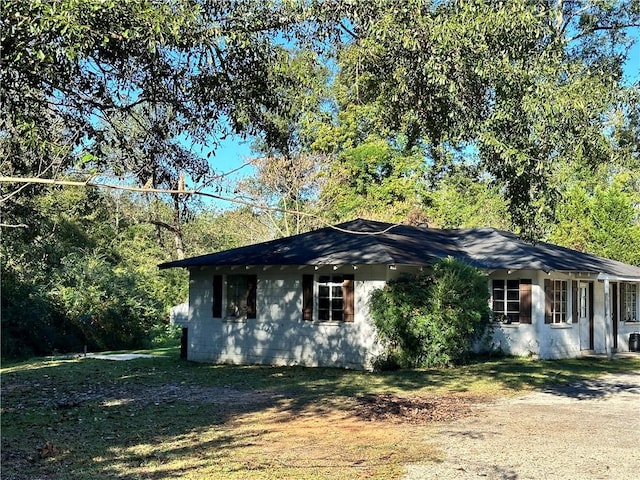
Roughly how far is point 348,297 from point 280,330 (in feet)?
6.86

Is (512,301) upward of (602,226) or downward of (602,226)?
downward

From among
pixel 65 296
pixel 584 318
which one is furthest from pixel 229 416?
pixel 584 318

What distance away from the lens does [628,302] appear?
69.6ft

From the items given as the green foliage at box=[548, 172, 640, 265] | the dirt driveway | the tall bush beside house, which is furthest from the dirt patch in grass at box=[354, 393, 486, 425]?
the green foliage at box=[548, 172, 640, 265]

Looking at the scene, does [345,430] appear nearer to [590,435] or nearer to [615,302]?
[590,435]

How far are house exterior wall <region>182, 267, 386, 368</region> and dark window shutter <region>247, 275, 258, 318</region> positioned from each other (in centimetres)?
13

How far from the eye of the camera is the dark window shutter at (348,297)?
15641 mm

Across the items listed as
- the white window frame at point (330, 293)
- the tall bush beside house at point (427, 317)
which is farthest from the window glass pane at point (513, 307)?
the white window frame at point (330, 293)

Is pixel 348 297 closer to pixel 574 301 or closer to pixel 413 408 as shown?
pixel 413 408

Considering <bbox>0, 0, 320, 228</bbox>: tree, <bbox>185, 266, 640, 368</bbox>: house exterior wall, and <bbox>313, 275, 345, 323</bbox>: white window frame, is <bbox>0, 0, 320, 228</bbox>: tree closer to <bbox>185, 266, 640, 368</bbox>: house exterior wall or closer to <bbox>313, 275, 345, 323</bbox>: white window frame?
<bbox>313, 275, 345, 323</bbox>: white window frame

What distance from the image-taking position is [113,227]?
1318 inches

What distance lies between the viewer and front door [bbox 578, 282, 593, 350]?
768 inches

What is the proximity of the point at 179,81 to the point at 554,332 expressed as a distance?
1352 centimetres

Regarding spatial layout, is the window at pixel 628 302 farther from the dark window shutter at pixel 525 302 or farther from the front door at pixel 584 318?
the dark window shutter at pixel 525 302
